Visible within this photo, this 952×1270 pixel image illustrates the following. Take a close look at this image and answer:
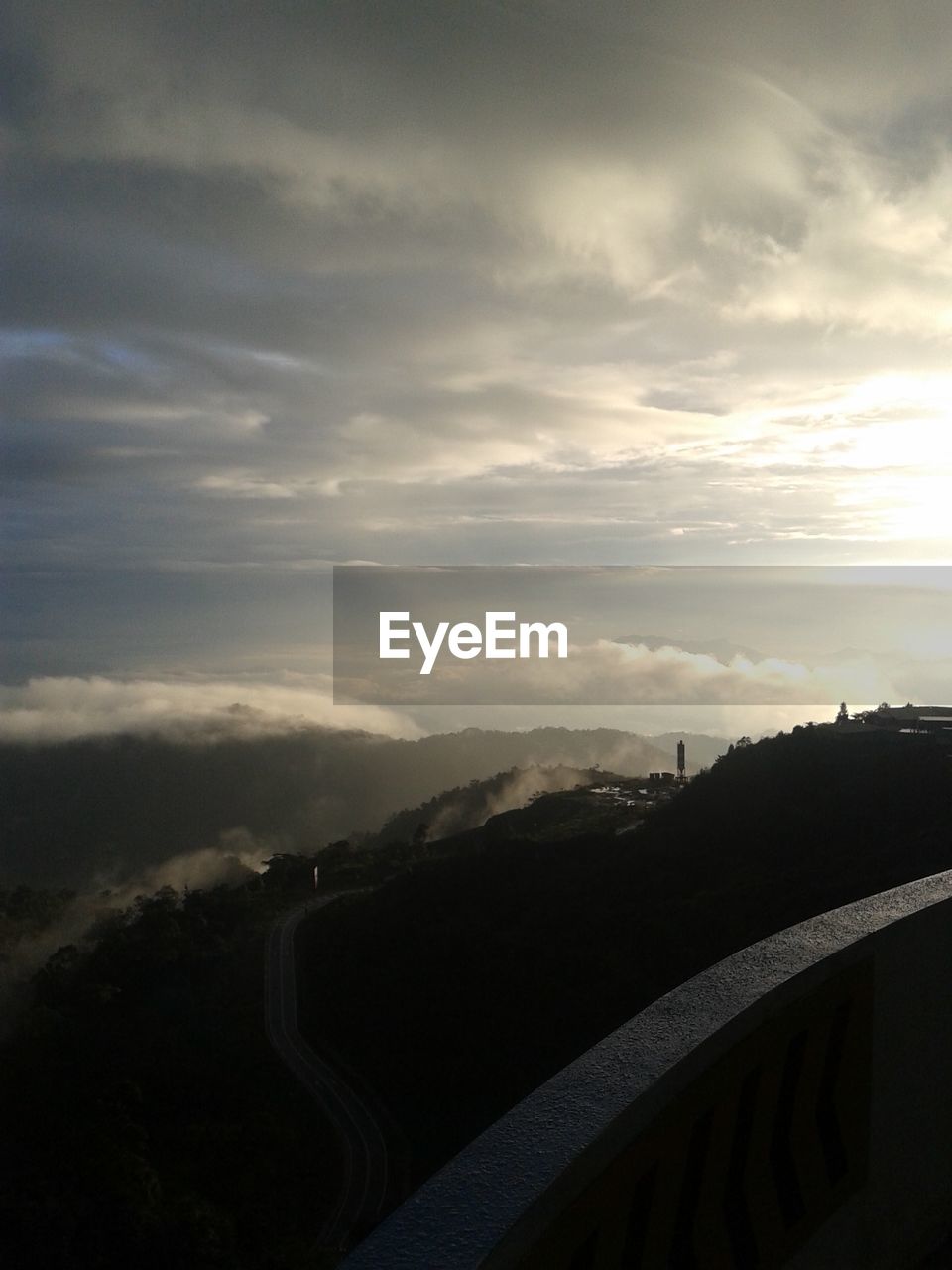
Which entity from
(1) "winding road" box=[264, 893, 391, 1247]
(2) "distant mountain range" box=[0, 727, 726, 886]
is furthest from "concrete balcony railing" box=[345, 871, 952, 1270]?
(2) "distant mountain range" box=[0, 727, 726, 886]

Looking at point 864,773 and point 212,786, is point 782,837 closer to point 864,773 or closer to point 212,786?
point 864,773

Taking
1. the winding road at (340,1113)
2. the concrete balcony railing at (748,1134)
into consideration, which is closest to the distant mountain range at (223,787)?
the winding road at (340,1113)

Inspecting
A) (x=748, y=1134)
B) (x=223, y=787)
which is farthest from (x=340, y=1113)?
(x=223, y=787)

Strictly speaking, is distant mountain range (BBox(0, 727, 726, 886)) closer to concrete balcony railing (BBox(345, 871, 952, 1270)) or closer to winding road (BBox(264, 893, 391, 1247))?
winding road (BBox(264, 893, 391, 1247))

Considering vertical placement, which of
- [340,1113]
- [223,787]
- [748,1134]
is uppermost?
[748,1134]

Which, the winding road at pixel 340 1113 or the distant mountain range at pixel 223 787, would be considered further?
the distant mountain range at pixel 223 787

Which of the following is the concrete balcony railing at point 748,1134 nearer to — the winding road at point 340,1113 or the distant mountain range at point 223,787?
the winding road at point 340,1113

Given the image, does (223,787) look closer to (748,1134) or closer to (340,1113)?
(340,1113)
